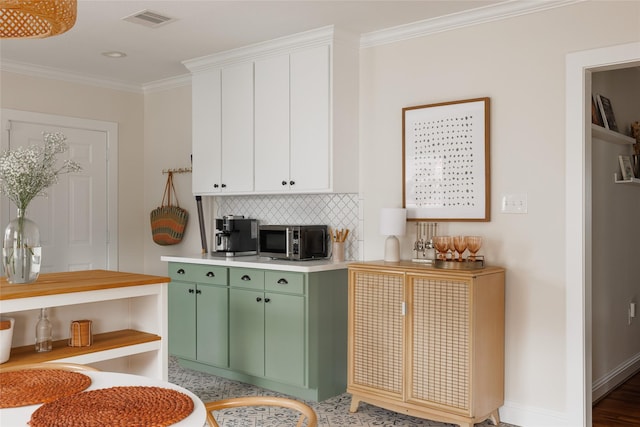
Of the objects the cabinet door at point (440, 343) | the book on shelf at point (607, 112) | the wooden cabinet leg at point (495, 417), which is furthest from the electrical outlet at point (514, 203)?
the wooden cabinet leg at point (495, 417)

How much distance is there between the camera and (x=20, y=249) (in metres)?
2.90

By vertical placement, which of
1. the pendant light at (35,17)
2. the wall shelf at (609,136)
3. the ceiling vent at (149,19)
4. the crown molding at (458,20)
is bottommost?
the wall shelf at (609,136)

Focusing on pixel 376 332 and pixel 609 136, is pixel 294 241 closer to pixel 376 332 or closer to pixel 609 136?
pixel 376 332

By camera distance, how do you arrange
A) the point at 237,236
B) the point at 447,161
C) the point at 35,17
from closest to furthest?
the point at 35,17, the point at 447,161, the point at 237,236

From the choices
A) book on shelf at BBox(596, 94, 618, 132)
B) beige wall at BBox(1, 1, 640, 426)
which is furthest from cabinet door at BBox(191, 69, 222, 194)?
book on shelf at BBox(596, 94, 618, 132)

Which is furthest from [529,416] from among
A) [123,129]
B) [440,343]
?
[123,129]

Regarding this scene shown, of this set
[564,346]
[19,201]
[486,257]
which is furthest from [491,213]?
[19,201]

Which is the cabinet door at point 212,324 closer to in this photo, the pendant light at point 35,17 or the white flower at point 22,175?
the white flower at point 22,175

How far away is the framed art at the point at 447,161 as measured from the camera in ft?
12.1

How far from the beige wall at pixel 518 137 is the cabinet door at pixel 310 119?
0.31 metres

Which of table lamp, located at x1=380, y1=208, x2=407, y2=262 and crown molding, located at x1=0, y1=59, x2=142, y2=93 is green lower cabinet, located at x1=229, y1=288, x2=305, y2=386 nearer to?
table lamp, located at x1=380, y1=208, x2=407, y2=262

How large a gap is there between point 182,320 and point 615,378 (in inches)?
125

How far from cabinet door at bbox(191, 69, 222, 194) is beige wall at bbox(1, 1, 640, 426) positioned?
4.04 feet

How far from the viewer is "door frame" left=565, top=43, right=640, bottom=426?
3330 millimetres
